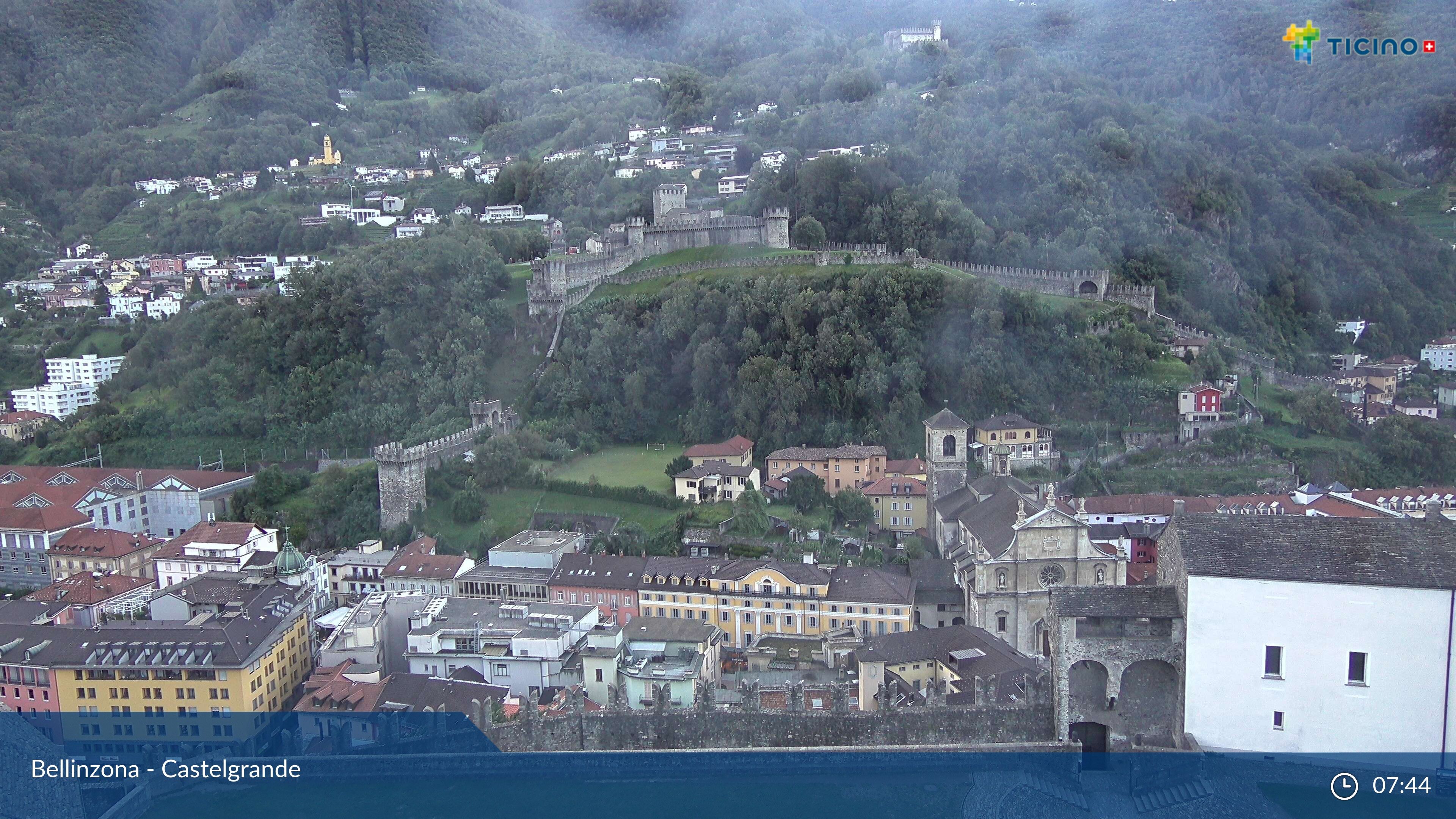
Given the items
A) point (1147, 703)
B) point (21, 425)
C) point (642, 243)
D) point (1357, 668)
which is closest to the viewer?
point (1357, 668)

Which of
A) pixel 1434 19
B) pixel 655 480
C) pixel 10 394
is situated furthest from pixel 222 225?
pixel 1434 19

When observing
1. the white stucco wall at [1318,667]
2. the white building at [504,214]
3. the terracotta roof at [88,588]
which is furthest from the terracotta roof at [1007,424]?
the white building at [504,214]

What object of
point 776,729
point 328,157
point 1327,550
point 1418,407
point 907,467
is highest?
point 328,157

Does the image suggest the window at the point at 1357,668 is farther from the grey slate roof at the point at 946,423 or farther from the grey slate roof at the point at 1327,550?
the grey slate roof at the point at 946,423

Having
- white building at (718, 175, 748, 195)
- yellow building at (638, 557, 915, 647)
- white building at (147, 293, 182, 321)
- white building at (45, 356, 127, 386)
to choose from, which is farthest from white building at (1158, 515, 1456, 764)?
white building at (147, 293, 182, 321)

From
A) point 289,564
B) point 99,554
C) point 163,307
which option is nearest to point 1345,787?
point 289,564

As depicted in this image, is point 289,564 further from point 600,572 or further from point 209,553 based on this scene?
point 600,572
